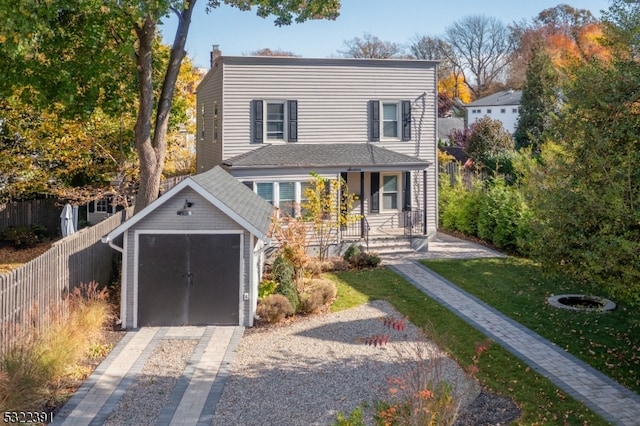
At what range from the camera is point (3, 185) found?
75.1ft

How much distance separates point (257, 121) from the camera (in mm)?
22062

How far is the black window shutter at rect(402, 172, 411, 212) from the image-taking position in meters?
22.6

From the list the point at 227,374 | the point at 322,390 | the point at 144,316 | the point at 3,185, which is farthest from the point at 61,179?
the point at 322,390

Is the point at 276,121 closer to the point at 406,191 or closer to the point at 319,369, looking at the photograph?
the point at 406,191

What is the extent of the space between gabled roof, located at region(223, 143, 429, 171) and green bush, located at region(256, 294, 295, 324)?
7814mm

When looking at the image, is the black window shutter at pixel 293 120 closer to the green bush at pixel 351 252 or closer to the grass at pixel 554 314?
the green bush at pixel 351 252

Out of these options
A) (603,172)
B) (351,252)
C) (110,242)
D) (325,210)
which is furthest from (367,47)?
(603,172)

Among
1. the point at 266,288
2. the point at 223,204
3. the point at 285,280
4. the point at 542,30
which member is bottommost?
the point at 266,288

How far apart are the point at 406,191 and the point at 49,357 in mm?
15886

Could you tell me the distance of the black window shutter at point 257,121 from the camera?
2195cm

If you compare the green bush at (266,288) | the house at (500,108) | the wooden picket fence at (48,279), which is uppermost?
the house at (500,108)

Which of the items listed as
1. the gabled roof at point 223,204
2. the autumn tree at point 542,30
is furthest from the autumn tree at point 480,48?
the gabled roof at point 223,204

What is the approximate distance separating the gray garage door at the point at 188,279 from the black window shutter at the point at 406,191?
35.3ft

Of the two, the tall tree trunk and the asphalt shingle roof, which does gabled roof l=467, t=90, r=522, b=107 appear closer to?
the asphalt shingle roof
